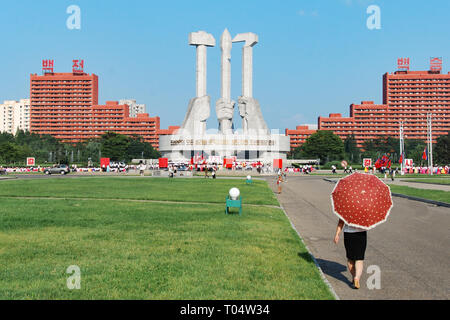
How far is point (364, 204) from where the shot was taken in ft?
24.6

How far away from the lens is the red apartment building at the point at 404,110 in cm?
19175

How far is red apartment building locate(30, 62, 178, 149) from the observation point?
195 metres

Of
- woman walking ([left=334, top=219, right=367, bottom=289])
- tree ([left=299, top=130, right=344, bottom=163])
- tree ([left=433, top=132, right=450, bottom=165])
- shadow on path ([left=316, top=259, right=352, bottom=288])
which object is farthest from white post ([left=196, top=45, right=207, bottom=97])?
woman walking ([left=334, top=219, right=367, bottom=289])

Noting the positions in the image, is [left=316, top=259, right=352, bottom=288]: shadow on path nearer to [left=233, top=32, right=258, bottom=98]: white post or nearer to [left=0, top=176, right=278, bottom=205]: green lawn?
[left=0, top=176, right=278, bottom=205]: green lawn

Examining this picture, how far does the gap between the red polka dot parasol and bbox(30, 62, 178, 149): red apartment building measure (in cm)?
19240

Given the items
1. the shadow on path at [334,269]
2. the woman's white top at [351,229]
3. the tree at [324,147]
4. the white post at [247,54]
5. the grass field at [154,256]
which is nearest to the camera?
the grass field at [154,256]

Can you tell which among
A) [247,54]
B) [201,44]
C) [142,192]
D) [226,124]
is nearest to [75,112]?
[226,124]

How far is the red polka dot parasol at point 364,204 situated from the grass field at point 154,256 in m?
1.28

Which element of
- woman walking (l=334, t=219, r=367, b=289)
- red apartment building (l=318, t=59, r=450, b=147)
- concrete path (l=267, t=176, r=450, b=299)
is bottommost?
concrete path (l=267, t=176, r=450, b=299)

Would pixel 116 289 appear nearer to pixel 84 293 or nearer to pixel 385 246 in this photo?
pixel 84 293

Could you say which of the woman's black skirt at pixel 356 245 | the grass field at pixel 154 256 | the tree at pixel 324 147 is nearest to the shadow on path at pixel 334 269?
the grass field at pixel 154 256

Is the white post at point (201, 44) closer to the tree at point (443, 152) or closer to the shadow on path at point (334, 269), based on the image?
the tree at point (443, 152)

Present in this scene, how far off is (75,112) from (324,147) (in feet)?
394

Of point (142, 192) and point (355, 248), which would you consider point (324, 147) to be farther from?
point (355, 248)
